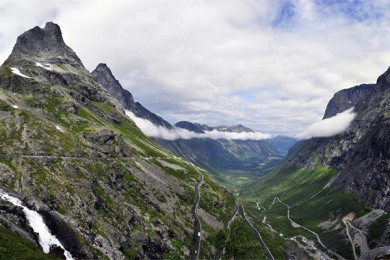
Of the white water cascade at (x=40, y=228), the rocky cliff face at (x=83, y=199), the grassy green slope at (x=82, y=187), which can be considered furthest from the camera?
the grassy green slope at (x=82, y=187)

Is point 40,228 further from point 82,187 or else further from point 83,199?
point 82,187

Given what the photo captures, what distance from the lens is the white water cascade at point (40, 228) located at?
325 feet

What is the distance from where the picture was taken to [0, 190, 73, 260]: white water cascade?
99012mm

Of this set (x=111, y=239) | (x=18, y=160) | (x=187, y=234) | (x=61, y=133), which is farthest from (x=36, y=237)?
(x=61, y=133)

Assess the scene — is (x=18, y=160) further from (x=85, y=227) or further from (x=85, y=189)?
(x=85, y=227)

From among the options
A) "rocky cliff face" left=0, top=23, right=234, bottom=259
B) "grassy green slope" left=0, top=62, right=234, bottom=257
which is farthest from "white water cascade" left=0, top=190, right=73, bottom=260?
"grassy green slope" left=0, top=62, right=234, bottom=257

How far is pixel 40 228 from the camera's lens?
341 feet

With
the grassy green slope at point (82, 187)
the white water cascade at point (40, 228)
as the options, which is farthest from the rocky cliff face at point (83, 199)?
the white water cascade at point (40, 228)

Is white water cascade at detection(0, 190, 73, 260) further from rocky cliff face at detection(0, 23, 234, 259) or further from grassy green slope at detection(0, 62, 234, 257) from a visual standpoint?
grassy green slope at detection(0, 62, 234, 257)

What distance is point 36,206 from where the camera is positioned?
11319 centimetres

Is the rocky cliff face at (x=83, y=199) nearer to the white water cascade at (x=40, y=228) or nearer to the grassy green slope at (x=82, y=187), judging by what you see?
the grassy green slope at (x=82, y=187)

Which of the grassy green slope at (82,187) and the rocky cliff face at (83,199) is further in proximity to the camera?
the grassy green slope at (82,187)

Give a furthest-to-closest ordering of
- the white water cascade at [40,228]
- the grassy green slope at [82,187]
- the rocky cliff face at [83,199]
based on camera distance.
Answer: the grassy green slope at [82,187], the rocky cliff face at [83,199], the white water cascade at [40,228]

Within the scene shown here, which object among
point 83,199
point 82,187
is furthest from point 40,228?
point 82,187
